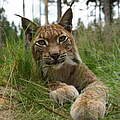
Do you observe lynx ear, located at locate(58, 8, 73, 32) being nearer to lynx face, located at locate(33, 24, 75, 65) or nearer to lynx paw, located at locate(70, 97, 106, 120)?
lynx face, located at locate(33, 24, 75, 65)

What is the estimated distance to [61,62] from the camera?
7.47 feet

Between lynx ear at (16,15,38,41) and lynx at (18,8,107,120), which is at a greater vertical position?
lynx ear at (16,15,38,41)

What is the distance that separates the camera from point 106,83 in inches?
88.0

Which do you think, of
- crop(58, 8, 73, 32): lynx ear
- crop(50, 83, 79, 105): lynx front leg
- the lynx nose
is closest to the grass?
crop(50, 83, 79, 105): lynx front leg

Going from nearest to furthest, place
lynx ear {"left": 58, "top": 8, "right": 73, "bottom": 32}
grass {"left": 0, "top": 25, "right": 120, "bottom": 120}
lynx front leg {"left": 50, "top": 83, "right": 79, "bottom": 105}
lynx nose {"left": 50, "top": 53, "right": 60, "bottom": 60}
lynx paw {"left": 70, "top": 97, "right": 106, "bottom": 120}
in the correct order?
lynx paw {"left": 70, "top": 97, "right": 106, "bottom": 120}
grass {"left": 0, "top": 25, "right": 120, "bottom": 120}
lynx front leg {"left": 50, "top": 83, "right": 79, "bottom": 105}
lynx nose {"left": 50, "top": 53, "right": 60, "bottom": 60}
lynx ear {"left": 58, "top": 8, "right": 73, "bottom": 32}

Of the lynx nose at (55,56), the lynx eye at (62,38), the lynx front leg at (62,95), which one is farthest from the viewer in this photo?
the lynx eye at (62,38)

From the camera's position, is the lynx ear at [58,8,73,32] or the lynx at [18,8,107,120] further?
the lynx ear at [58,8,73,32]

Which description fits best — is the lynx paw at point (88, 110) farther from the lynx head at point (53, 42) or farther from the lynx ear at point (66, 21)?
the lynx ear at point (66, 21)

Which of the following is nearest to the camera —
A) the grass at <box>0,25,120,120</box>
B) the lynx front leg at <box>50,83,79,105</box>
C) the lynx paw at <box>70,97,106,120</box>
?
the lynx paw at <box>70,97,106,120</box>

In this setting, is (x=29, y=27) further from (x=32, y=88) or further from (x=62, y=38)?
(x=32, y=88)

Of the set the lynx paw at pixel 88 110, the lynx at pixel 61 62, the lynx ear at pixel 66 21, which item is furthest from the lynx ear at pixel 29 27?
the lynx paw at pixel 88 110

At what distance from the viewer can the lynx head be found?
7.40ft

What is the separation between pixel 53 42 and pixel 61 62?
0.19 metres

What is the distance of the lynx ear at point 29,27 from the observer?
248cm
